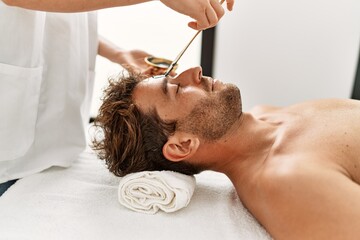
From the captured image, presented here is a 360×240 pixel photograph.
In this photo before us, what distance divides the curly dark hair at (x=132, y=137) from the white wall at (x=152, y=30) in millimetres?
945

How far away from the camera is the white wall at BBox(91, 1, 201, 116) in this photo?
247 cm

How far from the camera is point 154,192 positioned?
1.42 m

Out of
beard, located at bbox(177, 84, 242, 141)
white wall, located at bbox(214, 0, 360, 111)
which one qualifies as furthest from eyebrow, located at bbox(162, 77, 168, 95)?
white wall, located at bbox(214, 0, 360, 111)

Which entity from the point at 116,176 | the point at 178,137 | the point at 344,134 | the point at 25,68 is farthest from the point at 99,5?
the point at 344,134

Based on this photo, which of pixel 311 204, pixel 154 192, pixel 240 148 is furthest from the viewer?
pixel 240 148

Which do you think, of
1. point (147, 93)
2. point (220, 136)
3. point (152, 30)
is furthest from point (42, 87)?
point (152, 30)

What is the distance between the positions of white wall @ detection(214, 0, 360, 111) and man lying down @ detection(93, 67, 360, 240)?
0.68 meters

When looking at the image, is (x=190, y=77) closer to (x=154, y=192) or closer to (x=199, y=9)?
(x=199, y=9)

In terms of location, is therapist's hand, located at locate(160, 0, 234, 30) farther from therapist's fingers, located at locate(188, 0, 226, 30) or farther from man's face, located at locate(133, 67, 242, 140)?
man's face, located at locate(133, 67, 242, 140)

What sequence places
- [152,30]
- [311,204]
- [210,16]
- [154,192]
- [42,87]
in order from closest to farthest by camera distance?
[311,204] → [210,16] → [154,192] → [42,87] → [152,30]

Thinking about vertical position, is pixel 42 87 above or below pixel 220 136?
above

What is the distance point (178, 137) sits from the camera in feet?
4.87

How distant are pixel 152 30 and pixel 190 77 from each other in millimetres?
1052

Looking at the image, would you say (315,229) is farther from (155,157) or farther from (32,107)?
(32,107)
